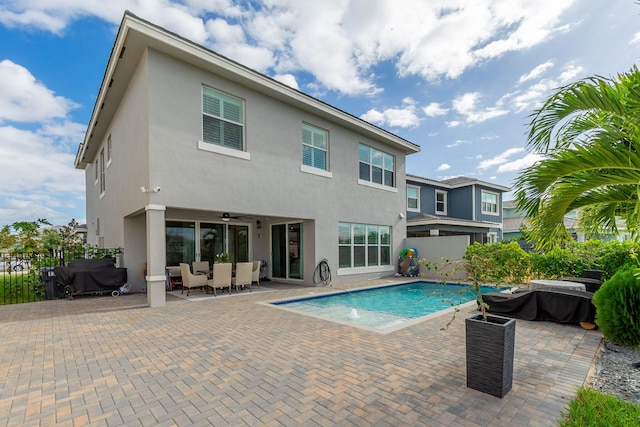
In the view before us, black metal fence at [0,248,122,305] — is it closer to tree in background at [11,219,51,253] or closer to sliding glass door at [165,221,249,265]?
tree in background at [11,219,51,253]

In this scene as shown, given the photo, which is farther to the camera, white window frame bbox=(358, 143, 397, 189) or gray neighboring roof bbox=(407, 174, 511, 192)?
gray neighboring roof bbox=(407, 174, 511, 192)

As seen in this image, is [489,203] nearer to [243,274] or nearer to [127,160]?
[243,274]

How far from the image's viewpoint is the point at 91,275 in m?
10.1

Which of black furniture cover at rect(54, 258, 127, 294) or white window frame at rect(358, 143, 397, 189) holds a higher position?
white window frame at rect(358, 143, 397, 189)

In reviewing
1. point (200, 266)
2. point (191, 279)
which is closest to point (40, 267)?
point (200, 266)

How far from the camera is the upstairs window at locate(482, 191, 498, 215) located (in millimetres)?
24078

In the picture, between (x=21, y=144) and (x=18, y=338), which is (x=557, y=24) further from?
(x=21, y=144)

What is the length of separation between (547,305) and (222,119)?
9909 millimetres

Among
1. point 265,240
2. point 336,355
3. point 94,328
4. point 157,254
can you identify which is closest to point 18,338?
point 94,328

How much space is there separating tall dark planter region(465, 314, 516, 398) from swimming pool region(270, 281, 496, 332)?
262 centimetres

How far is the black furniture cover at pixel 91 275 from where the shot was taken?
9.96m

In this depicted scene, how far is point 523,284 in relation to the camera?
12.0 m

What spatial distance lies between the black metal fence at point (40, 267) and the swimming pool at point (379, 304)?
7401mm

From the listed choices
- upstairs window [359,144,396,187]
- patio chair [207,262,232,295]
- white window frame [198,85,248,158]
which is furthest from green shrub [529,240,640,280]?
white window frame [198,85,248,158]
